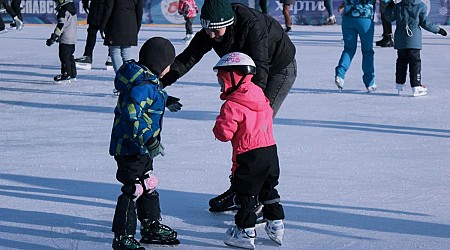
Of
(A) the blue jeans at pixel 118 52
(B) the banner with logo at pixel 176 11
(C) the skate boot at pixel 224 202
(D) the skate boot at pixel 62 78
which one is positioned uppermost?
(C) the skate boot at pixel 224 202

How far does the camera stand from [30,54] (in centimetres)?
1471

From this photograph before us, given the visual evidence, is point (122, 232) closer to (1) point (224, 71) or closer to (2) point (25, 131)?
(1) point (224, 71)

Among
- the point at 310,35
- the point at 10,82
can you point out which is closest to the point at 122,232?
the point at 10,82

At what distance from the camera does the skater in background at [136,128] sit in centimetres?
427

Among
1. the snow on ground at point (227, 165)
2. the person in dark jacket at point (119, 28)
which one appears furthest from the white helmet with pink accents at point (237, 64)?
the person in dark jacket at point (119, 28)

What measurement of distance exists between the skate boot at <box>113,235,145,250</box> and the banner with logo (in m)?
17.1

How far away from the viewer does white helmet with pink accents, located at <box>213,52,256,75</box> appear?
14.7 ft

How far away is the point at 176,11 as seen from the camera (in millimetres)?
21750

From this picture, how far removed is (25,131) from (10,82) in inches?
142

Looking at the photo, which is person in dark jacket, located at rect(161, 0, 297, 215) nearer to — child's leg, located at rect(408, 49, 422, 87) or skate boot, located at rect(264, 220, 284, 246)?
skate boot, located at rect(264, 220, 284, 246)

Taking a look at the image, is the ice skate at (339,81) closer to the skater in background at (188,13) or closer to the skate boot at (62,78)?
the skate boot at (62,78)

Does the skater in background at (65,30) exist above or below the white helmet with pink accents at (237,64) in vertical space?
below

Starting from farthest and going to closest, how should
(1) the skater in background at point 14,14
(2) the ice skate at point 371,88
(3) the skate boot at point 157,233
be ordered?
(1) the skater in background at point 14,14 → (2) the ice skate at point 371,88 → (3) the skate boot at point 157,233

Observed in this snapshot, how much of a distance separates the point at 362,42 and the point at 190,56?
17.4ft
